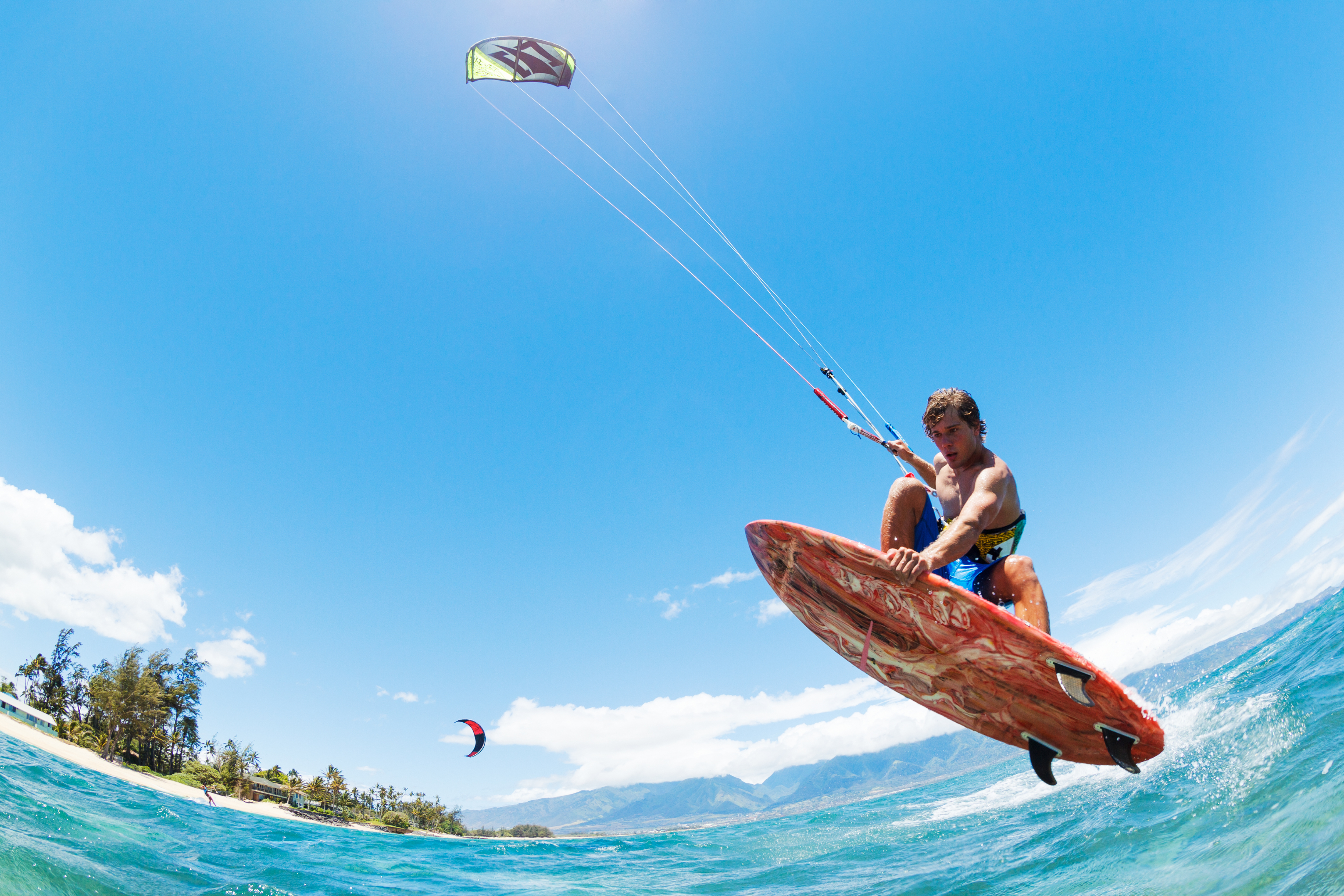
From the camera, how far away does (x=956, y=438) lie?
4.16 metres

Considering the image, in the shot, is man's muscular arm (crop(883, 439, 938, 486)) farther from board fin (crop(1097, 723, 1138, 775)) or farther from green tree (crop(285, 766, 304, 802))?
green tree (crop(285, 766, 304, 802))

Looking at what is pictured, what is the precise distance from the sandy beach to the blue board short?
2308 inches

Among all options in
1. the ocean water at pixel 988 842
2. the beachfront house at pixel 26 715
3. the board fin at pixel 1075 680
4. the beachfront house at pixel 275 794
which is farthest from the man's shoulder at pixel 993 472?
the beachfront house at pixel 275 794

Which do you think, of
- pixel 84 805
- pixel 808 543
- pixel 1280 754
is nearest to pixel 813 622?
pixel 808 543

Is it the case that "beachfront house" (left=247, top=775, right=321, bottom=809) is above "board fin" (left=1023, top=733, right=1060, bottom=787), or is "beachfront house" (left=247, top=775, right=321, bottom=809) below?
below

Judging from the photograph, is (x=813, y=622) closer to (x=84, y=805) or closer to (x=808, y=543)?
(x=808, y=543)

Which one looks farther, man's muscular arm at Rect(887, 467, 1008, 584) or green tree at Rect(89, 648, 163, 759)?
green tree at Rect(89, 648, 163, 759)

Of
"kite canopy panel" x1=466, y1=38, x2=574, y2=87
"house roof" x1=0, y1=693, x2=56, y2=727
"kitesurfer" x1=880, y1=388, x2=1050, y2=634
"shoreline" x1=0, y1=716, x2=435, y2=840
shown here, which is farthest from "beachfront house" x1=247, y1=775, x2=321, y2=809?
"kitesurfer" x1=880, y1=388, x2=1050, y2=634

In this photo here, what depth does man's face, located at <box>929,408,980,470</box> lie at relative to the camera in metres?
4.14

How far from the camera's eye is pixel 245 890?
9.72m

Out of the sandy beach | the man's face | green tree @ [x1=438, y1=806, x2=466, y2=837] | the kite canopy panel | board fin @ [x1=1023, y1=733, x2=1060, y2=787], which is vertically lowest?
green tree @ [x1=438, y1=806, x2=466, y2=837]

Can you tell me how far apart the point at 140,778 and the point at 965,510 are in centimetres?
8502

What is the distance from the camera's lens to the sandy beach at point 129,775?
45.7 meters

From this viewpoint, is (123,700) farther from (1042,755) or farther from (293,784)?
(1042,755)
